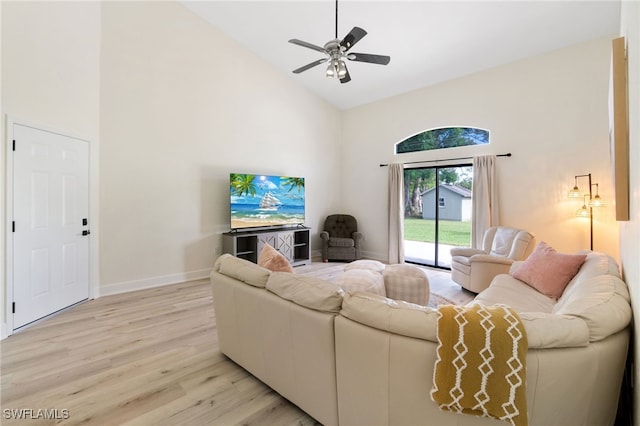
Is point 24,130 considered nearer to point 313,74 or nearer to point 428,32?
point 313,74

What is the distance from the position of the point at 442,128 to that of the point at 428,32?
1849 mm

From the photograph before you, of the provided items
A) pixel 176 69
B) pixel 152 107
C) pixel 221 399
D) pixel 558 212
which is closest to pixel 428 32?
pixel 558 212

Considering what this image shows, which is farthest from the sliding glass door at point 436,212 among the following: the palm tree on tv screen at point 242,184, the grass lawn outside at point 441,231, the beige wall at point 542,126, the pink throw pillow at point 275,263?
the pink throw pillow at point 275,263

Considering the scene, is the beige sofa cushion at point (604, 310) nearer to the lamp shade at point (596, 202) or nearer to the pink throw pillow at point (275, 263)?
the pink throw pillow at point (275, 263)

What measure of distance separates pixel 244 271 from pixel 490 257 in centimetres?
330

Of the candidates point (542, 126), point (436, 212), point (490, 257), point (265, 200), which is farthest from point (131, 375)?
point (542, 126)

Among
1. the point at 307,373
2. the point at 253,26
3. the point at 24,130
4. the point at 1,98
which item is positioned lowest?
the point at 307,373

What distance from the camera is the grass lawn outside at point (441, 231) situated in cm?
530

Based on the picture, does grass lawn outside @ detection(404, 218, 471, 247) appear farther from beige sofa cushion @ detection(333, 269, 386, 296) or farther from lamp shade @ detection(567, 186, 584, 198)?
beige sofa cushion @ detection(333, 269, 386, 296)

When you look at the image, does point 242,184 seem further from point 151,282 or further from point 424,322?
point 424,322

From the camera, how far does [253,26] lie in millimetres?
4668

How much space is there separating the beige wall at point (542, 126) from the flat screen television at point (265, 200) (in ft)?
8.55

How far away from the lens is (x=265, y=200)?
5.42 metres

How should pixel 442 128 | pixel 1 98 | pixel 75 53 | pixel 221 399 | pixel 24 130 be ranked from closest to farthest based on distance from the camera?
pixel 221 399 < pixel 1 98 < pixel 24 130 < pixel 75 53 < pixel 442 128
